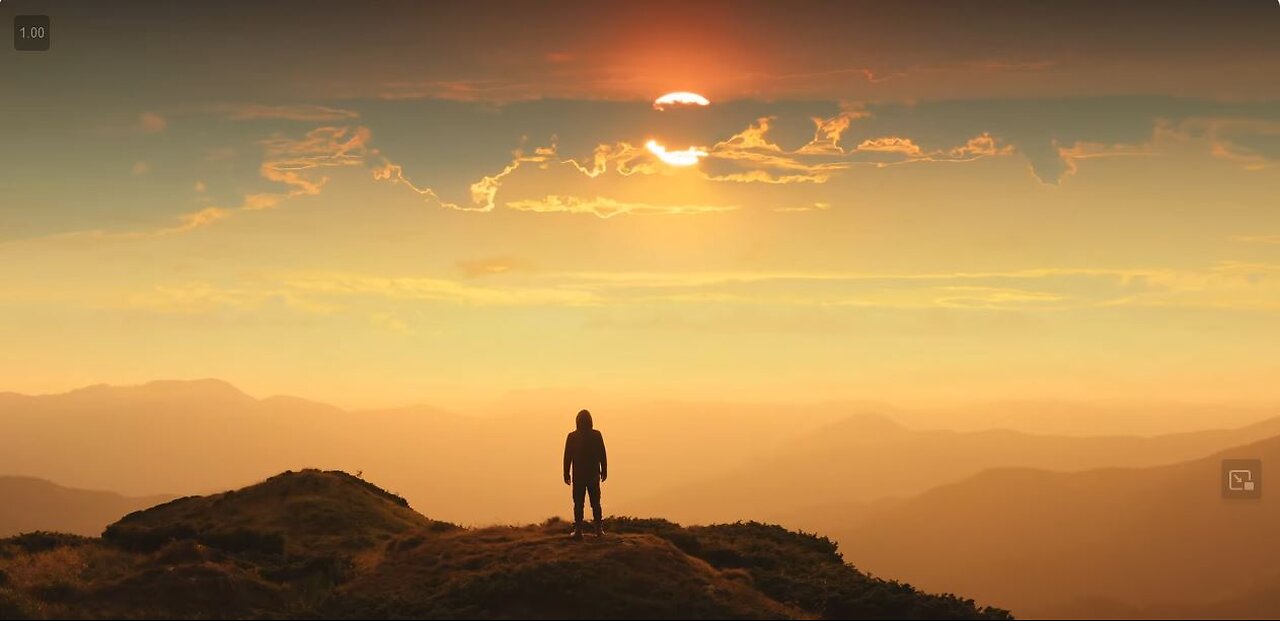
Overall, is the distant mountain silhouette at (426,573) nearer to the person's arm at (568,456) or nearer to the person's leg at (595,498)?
the person's leg at (595,498)

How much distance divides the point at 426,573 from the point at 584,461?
6428 millimetres

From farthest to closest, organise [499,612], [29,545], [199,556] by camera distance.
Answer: [29,545], [199,556], [499,612]

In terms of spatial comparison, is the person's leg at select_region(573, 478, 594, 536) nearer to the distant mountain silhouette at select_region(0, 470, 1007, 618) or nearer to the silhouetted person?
the silhouetted person

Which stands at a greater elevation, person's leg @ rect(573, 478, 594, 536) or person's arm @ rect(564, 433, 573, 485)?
person's arm @ rect(564, 433, 573, 485)

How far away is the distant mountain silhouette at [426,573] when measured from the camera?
101 ft

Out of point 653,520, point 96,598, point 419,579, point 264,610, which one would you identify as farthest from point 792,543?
point 96,598

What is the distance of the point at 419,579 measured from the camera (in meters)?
34.1

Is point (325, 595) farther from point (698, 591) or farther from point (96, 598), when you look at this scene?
point (698, 591)

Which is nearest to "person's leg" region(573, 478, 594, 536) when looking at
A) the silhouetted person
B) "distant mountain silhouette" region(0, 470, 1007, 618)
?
the silhouetted person

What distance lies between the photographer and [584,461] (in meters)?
34.0

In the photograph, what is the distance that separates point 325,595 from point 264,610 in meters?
1.85

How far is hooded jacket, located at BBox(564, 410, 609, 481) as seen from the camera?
112 ft

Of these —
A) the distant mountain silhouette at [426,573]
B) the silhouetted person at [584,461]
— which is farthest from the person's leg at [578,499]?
the distant mountain silhouette at [426,573]

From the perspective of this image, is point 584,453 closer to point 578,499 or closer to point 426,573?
point 578,499
